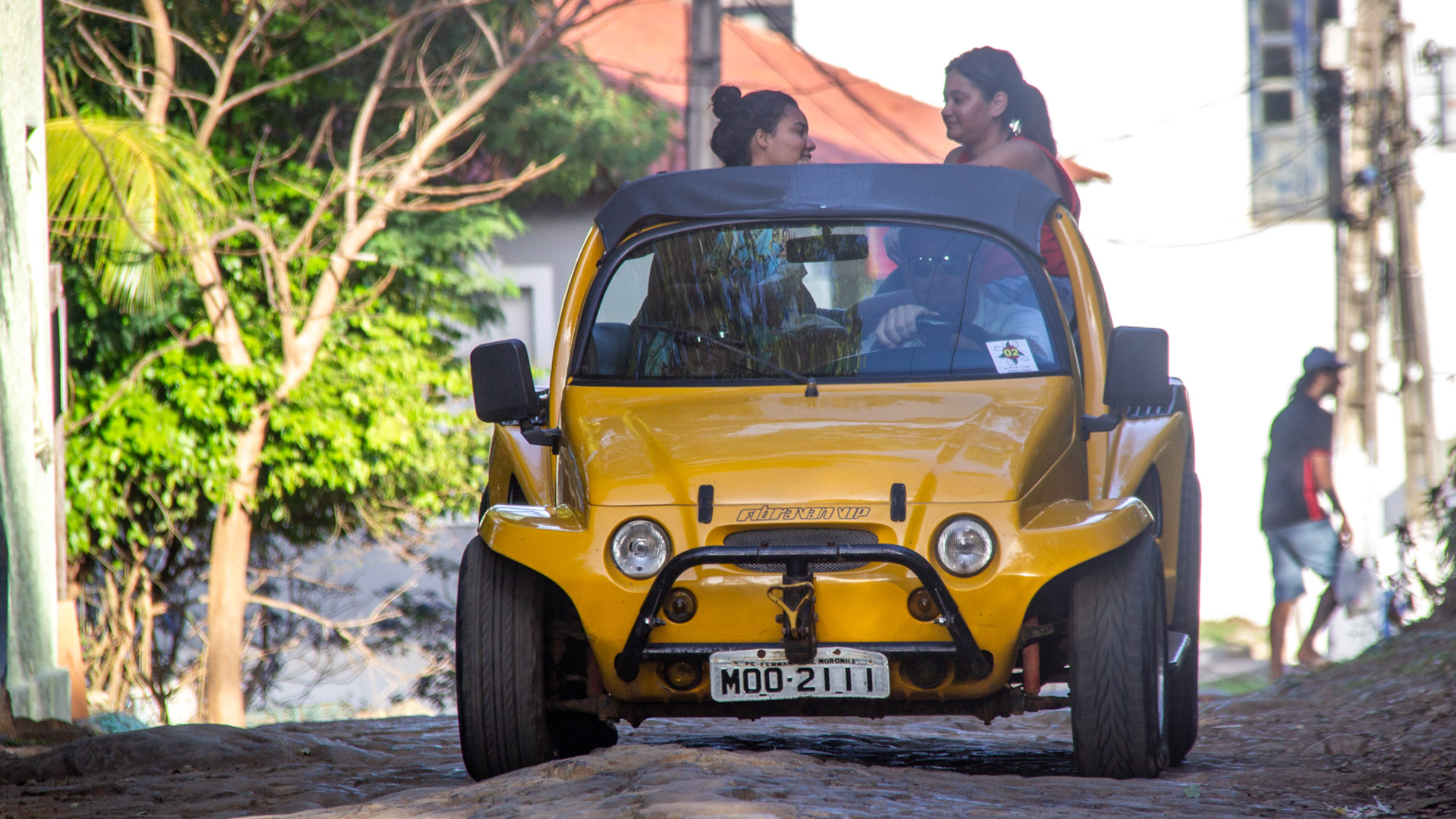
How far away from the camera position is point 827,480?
469cm

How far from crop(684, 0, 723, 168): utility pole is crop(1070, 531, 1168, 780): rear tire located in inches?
325

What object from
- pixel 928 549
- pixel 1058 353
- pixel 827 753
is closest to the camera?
pixel 928 549

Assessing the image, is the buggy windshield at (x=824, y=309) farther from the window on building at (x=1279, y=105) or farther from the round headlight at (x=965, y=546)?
the window on building at (x=1279, y=105)

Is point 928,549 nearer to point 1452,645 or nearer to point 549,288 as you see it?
point 1452,645

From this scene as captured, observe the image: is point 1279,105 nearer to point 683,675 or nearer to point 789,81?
point 789,81

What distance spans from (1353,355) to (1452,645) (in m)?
9.54

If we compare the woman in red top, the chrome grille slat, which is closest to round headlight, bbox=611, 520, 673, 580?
the chrome grille slat

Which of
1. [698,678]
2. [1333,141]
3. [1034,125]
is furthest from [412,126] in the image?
[1333,141]

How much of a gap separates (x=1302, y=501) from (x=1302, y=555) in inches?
14.9

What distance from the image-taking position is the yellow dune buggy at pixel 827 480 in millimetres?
4633

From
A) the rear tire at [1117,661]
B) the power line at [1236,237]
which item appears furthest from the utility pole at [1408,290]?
the rear tire at [1117,661]

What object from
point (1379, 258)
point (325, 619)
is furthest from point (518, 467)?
point (1379, 258)

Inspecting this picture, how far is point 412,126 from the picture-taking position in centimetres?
1503

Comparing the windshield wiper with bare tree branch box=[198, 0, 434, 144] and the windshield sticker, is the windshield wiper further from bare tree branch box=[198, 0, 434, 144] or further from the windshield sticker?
bare tree branch box=[198, 0, 434, 144]
